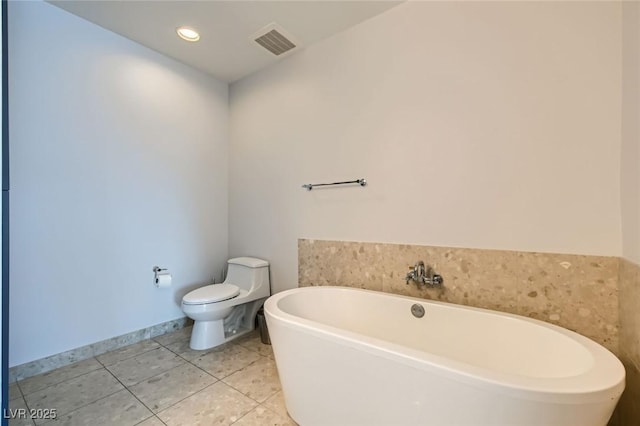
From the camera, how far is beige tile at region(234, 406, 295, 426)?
4.58ft

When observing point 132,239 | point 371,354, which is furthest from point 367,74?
point 132,239

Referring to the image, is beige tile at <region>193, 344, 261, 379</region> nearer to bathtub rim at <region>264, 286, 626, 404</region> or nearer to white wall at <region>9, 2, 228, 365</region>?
white wall at <region>9, 2, 228, 365</region>

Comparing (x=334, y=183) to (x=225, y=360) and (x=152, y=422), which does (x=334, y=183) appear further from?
(x=152, y=422)

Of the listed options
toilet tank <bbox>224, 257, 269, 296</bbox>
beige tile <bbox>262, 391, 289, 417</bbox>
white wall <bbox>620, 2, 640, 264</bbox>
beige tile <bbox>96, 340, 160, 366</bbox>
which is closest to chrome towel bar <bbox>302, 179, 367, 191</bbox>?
toilet tank <bbox>224, 257, 269, 296</bbox>

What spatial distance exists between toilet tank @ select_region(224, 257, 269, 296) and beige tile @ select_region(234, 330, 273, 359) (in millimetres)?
379

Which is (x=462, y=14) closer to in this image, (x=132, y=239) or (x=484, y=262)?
(x=484, y=262)

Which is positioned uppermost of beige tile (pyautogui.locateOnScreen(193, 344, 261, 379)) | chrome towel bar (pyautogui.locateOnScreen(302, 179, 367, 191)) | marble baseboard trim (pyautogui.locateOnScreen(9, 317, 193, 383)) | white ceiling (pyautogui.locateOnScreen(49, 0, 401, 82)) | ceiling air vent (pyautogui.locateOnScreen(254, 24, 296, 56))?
white ceiling (pyautogui.locateOnScreen(49, 0, 401, 82))

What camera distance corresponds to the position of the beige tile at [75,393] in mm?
1531

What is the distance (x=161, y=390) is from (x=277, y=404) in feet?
2.41

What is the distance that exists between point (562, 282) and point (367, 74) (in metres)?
1.72

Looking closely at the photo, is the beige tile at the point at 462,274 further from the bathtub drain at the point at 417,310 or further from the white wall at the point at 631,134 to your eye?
the white wall at the point at 631,134

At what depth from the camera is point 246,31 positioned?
6.93ft

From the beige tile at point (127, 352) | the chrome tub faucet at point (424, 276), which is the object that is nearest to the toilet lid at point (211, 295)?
the beige tile at point (127, 352)

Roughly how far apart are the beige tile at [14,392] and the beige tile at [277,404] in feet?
4.76
